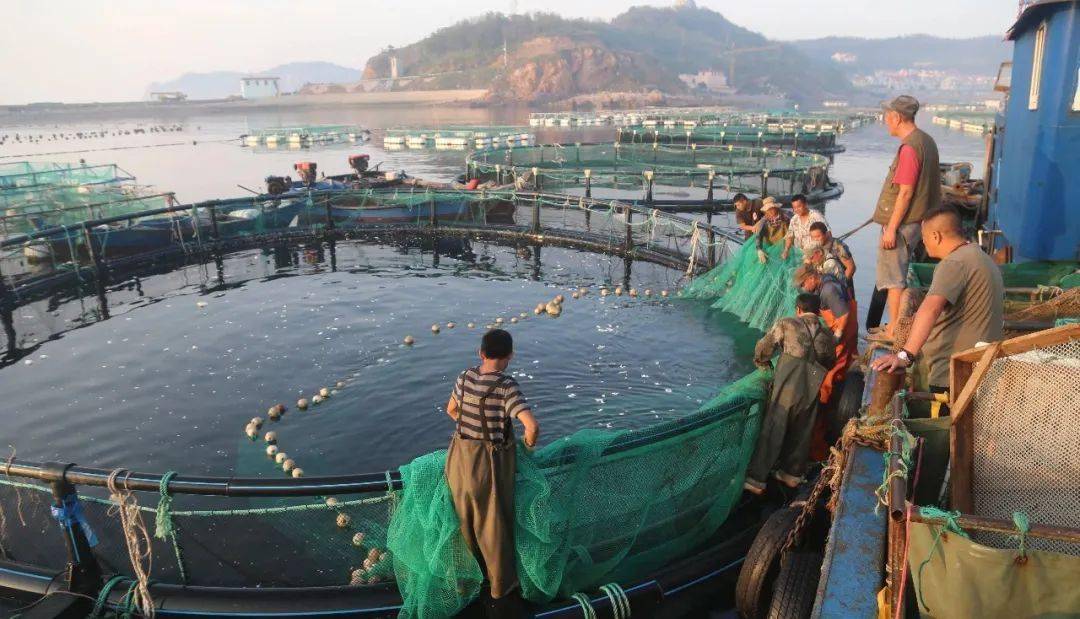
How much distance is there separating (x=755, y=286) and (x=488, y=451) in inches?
320

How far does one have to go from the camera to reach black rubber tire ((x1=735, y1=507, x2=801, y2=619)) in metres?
5.06

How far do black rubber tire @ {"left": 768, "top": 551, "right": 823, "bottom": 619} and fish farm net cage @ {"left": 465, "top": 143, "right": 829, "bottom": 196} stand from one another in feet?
60.3

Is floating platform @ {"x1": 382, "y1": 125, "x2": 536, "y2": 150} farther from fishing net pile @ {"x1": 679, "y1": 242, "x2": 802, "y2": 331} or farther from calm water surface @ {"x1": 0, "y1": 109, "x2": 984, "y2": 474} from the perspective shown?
fishing net pile @ {"x1": 679, "y1": 242, "x2": 802, "y2": 331}

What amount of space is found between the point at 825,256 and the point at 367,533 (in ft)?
22.9

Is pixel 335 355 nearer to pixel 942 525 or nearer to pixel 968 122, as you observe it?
pixel 942 525

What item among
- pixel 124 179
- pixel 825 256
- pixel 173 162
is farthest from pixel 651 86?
pixel 825 256

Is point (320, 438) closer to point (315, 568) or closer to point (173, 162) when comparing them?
point (315, 568)

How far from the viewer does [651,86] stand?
579ft

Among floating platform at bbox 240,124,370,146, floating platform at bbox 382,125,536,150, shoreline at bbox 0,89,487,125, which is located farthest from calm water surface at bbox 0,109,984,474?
shoreline at bbox 0,89,487,125

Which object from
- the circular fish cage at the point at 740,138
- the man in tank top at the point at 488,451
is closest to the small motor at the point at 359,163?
the circular fish cage at the point at 740,138

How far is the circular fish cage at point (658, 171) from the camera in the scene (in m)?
24.0

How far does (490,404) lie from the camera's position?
14.1ft

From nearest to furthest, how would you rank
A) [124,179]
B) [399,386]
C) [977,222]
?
[399,386] → [977,222] → [124,179]

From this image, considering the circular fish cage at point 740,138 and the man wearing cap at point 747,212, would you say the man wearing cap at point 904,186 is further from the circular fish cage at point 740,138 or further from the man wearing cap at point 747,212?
the circular fish cage at point 740,138
